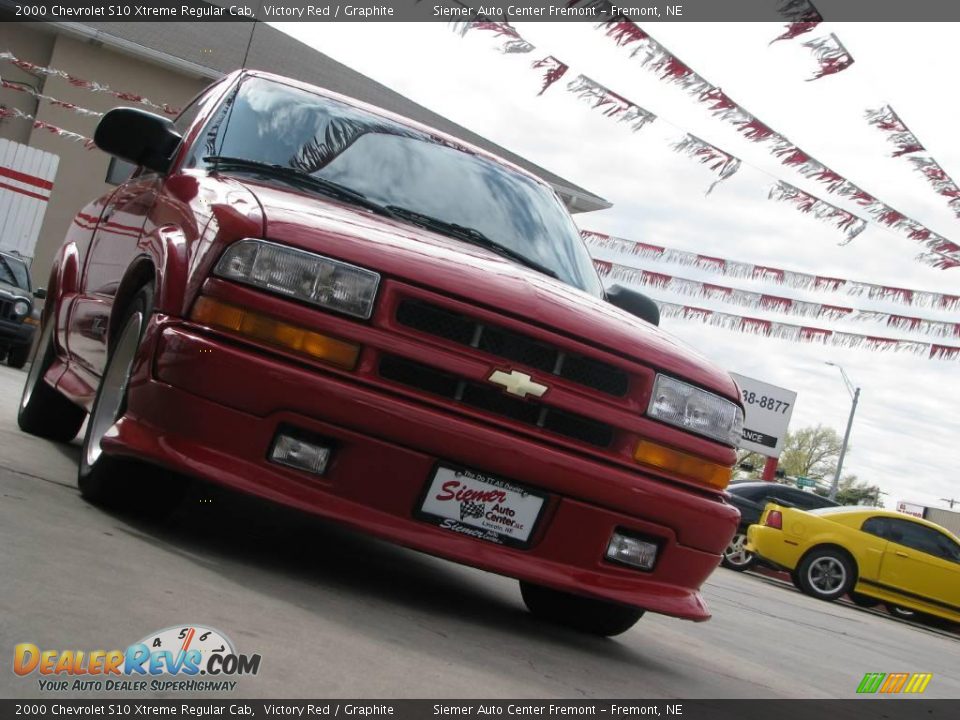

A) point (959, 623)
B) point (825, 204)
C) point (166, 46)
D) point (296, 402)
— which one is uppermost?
point (166, 46)

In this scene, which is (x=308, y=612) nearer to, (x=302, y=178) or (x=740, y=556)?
(x=302, y=178)

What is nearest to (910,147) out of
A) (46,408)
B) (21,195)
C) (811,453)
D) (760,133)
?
(760,133)

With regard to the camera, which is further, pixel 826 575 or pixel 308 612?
pixel 826 575

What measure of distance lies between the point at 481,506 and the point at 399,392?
0.45 metres

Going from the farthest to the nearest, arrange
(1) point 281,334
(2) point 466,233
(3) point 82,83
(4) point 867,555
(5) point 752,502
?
1. (3) point 82,83
2. (5) point 752,502
3. (4) point 867,555
4. (2) point 466,233
5. (1) point 281,334

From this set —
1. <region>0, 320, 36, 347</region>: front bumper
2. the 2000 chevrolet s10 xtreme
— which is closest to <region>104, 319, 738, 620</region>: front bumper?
the 2000 chevrolet s10 xtreme

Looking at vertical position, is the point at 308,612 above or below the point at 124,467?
below

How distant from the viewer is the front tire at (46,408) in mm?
6504

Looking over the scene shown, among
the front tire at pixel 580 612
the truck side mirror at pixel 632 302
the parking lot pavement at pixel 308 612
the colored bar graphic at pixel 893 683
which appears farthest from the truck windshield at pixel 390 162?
the colored bar graphic at pixel 893 683

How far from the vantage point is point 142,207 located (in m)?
5.21

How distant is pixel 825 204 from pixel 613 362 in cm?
1027

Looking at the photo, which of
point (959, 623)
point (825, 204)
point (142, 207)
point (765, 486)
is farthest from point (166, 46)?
point (142, 207)

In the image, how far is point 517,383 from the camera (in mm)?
4090
